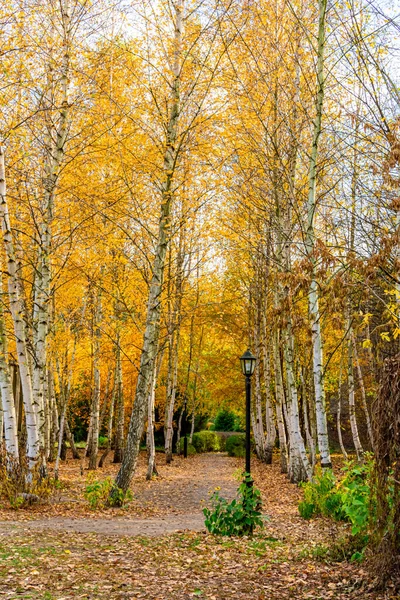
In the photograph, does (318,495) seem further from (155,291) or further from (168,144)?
(168,144)

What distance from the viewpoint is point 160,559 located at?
6652 millimetres

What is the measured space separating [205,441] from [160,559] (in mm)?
27288

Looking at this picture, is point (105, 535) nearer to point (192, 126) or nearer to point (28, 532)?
point (28, 532)

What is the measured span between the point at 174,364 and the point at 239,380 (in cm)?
512

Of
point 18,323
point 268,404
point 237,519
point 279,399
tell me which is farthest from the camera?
point 268,404

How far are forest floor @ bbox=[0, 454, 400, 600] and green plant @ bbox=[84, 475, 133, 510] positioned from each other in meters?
0.18

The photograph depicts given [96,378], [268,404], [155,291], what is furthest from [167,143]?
[268,404]

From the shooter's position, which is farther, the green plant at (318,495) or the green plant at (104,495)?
the green plant at (104,495)

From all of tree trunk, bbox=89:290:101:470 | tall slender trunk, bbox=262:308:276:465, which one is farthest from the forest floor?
tall slender trunk, bbox=262:308:276:465

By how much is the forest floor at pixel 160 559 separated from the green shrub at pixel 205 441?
72.7 feet

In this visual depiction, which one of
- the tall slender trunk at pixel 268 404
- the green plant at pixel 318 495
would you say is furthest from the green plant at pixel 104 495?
the tall slender trunk at pixel 268 404

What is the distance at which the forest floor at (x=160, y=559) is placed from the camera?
5324 millimetres

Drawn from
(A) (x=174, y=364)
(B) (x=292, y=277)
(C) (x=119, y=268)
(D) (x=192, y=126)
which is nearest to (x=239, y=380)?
(A) (x=174, y=364)

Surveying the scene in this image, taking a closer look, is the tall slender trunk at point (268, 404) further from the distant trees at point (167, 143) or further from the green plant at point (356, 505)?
the green plant at point (356, 505)
